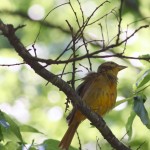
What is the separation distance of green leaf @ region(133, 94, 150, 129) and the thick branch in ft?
1.11

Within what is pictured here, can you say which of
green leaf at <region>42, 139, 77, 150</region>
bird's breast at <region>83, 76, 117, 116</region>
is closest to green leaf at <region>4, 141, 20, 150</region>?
green leaf at <region>42, 139, 77, 150</region>

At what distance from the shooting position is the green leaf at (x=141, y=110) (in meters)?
3.62

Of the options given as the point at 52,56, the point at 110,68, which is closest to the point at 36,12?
the point at 52,56

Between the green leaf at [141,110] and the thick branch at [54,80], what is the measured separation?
0.34 m

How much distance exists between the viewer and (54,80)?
11.3ft

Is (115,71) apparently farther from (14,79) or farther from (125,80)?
(14,79)

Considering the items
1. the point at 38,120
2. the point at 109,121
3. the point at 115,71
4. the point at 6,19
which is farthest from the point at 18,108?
the point at 115,71

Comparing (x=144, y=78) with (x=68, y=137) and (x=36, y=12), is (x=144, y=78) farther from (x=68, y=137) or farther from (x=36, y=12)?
(x=36, y=12)

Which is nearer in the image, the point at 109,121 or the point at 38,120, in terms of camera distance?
the point at 109,121

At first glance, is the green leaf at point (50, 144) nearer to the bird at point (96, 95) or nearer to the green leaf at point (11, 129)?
the green leaf at point (11, 129)

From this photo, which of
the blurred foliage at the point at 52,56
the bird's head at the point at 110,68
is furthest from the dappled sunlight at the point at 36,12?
the bird's head at the point at 110,68

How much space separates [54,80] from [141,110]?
62 centimetres

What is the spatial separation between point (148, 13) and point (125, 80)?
1.33 m

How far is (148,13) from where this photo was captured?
1059 centimetres
